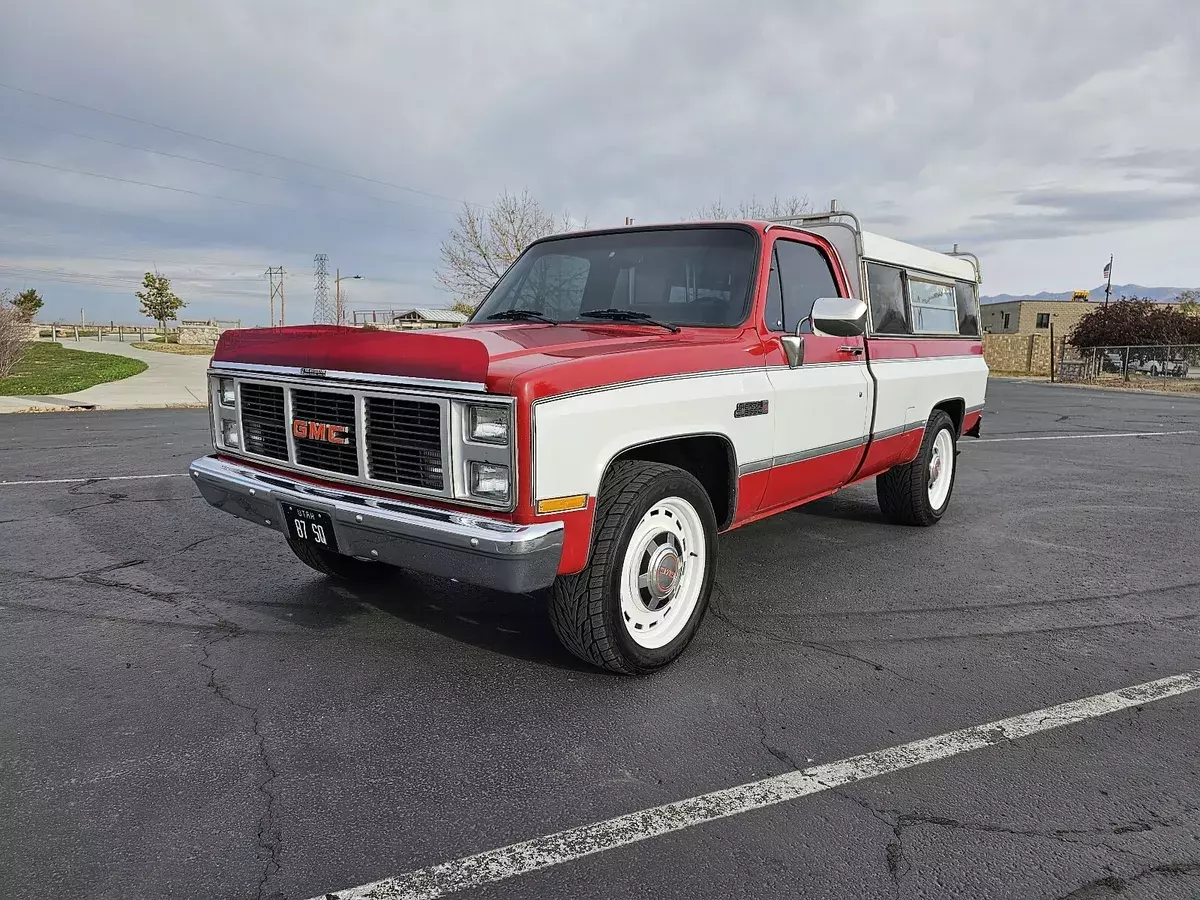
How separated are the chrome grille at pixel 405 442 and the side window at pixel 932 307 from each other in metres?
4.15

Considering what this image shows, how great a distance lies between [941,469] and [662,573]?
4.10m


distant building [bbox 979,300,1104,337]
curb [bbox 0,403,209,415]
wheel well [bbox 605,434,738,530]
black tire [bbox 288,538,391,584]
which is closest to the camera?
wheel well [bbox 605,434,738,530]

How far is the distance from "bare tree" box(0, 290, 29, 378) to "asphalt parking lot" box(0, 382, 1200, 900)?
58.7 ft

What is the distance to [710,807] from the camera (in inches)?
108

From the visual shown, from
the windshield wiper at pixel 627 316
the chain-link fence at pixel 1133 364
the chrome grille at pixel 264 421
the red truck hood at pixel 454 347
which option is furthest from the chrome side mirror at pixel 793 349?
the chain-link fence at pixel 1133 364

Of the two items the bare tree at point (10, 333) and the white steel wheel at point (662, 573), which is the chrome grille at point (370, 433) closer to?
the white steel wheel at point (662, 573)

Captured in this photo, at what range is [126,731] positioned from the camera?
3.20m

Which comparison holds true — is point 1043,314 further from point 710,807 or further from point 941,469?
point 710,807

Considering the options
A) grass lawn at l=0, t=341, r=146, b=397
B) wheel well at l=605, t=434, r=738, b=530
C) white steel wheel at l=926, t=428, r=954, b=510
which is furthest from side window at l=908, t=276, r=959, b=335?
grass lawn at l=0, t=341, r=146, b=397

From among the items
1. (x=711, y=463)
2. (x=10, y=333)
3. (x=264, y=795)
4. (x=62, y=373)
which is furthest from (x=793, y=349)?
(x=62, y=373)

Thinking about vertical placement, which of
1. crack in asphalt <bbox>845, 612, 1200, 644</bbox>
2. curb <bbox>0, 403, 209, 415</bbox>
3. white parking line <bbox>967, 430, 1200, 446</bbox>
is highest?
curb <bbox>0, 403, 209, 415</bbox>

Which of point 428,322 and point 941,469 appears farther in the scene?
point 941,469

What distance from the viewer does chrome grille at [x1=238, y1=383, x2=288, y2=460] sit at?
4000mm

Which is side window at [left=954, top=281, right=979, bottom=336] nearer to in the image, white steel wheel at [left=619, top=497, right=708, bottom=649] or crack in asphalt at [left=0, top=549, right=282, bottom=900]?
white steel wheel at [left=619, top=497, right=708, bottom=649]
